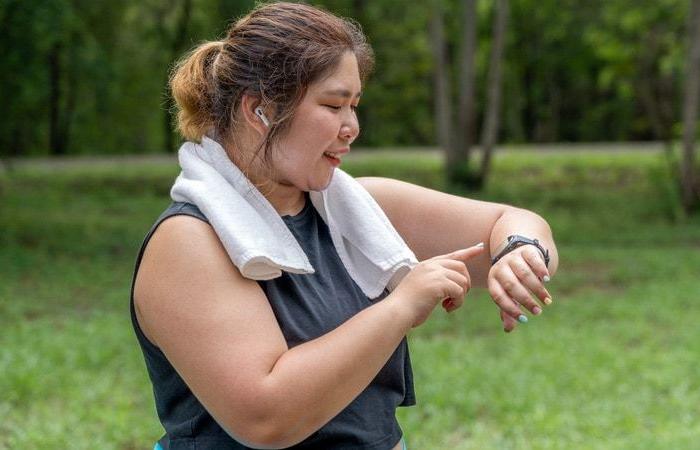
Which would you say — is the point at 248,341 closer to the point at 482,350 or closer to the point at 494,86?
the point at 482,350

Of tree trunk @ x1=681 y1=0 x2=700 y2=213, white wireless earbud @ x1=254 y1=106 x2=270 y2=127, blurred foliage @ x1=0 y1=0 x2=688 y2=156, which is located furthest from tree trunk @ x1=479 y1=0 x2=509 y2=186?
white wireless earbud @ x1=254 y1=106 x2=270 y2=127

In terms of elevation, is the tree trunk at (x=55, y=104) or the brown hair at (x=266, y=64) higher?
the brown hair at (x=266, y=64)

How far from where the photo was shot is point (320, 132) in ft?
6.14

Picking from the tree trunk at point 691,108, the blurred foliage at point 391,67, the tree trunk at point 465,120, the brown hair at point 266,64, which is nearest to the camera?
the brown hair at point 266,64

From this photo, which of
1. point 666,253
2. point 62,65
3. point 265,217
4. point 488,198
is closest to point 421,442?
point 265,217

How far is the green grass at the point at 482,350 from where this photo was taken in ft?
19.0

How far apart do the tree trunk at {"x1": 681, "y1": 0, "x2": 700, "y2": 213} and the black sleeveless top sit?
1372 centimetres

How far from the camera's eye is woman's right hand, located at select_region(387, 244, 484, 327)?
5.91ft

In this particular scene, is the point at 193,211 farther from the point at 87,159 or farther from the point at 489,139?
the point at 87,159

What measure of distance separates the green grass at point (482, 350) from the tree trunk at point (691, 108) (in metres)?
0.35

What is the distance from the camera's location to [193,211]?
184cm

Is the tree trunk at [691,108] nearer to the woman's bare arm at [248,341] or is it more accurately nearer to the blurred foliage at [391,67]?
the blurred foliage at [391,67]

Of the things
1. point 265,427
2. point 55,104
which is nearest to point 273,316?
point 265,427

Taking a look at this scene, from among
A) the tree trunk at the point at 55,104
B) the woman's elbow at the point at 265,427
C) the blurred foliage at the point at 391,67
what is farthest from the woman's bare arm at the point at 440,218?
the tree trunk at the point at 55,104
